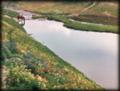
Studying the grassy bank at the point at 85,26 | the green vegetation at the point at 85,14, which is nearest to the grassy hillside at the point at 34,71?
the grassy bank at the point at 85,26

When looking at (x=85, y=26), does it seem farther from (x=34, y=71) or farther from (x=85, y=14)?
(x=34, y=71)

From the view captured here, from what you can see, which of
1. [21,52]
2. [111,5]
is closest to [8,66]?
[21,52]

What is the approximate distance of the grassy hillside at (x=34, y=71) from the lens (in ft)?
65.7

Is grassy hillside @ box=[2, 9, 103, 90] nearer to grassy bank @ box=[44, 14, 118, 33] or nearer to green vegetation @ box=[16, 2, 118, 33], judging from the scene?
grassy bank @ box=[44, 14, 118, 33]

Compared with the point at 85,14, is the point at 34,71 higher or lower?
higher

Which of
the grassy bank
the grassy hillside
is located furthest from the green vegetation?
the grassy hillside

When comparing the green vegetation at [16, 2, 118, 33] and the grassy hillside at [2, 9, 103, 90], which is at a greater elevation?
the grassy hillside at [2, 9, 103, 90]

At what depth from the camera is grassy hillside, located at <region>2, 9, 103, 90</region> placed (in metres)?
20.0

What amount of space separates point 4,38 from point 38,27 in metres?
16.6

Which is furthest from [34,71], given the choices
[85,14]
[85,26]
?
[85,14]

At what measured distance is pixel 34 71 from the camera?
22.0 metres

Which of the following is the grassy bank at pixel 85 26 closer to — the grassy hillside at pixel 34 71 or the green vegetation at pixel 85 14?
the green vegetation at pixel 85 14

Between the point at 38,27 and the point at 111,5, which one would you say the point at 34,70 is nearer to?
the point at 38,27

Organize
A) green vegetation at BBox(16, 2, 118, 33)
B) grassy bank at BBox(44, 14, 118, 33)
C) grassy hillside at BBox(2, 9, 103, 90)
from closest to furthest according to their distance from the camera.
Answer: grassy hillside at BBox(2, 9, 103, 90) < grassy bank at BBox(44, 14, 118, 33) < green vegetation at BBox(16, 2, 118, 33)
